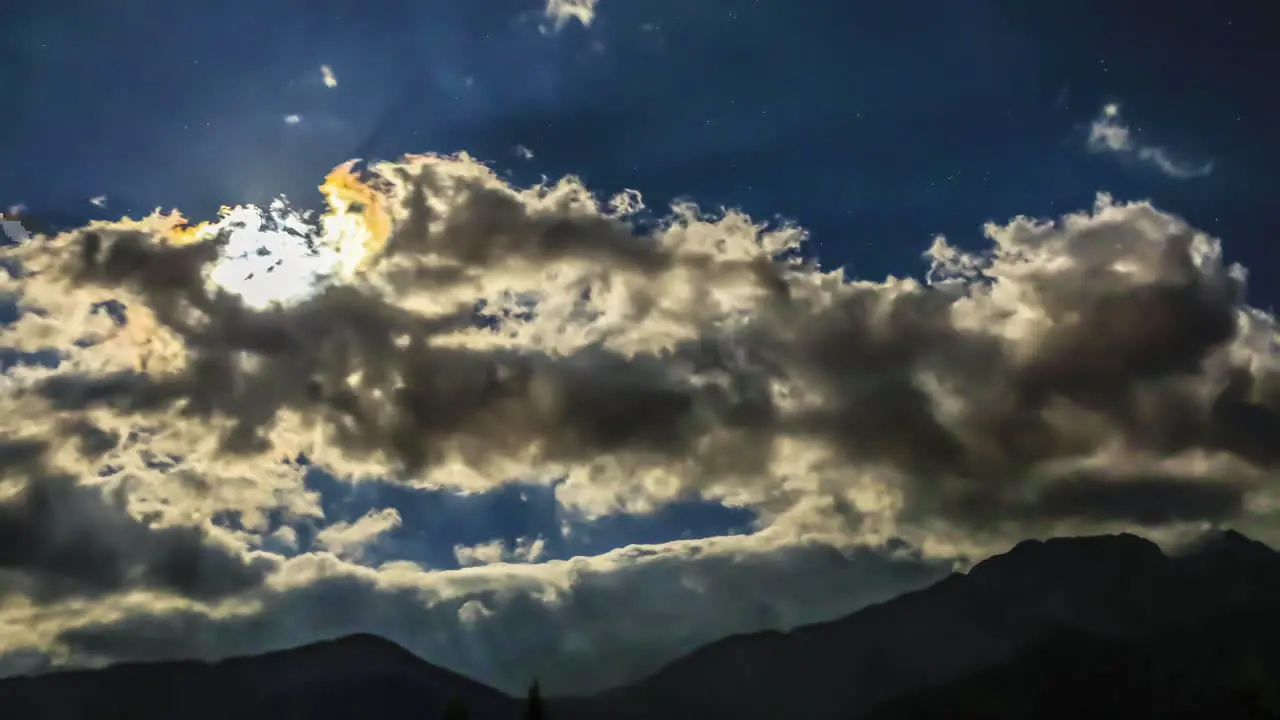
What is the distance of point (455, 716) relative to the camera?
168000 mm

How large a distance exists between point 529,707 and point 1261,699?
11918 cm

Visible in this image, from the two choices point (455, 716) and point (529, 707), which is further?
point (455, 716)

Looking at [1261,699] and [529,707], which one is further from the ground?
[529,707]

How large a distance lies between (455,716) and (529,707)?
22.9 metres

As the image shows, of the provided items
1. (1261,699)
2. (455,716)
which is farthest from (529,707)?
(1261,699)

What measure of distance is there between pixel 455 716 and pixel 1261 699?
449ft

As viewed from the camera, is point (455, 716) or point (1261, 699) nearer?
point (1261, 699)

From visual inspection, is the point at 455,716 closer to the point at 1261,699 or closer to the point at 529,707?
the point at 529,707

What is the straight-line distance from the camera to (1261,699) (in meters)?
146

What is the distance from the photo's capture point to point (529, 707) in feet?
502
